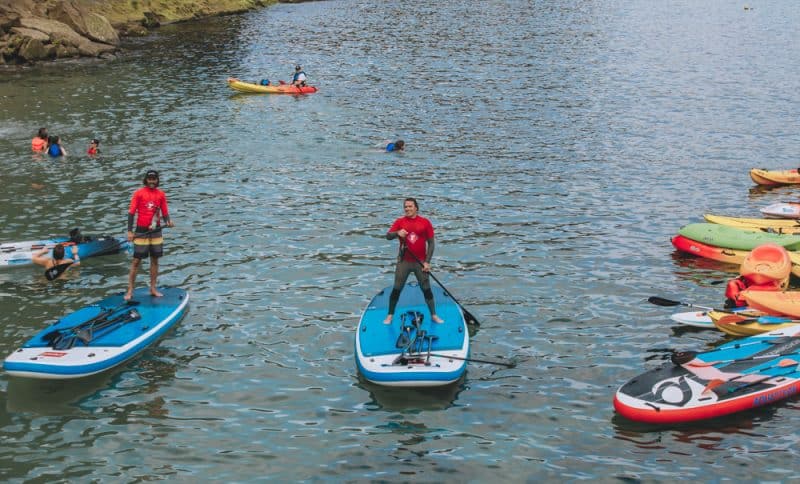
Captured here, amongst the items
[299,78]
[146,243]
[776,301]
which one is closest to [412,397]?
[146,243]

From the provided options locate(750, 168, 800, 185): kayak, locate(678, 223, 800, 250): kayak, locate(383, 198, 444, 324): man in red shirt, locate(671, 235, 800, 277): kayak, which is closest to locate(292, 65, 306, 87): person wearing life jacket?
locate(750, 168, 800, 185): kayak

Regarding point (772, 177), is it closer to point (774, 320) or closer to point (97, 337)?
point (774, 320)

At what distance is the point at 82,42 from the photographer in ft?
219

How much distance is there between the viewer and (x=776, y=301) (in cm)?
2203

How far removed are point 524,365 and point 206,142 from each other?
2638 centimetres

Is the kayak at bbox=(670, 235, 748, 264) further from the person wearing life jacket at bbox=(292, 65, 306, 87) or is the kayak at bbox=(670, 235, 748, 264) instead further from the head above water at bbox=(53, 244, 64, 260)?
the person wearing life jacket at bbox=(292, 65, 306, 87)

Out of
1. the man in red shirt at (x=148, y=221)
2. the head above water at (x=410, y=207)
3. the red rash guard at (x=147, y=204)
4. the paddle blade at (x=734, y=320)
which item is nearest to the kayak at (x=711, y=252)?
the paddle blade at (x=734, y=320)

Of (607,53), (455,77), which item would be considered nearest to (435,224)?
(455,77)

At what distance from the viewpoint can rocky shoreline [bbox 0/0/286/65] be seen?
63406 millimetres

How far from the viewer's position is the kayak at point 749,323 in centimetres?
2105

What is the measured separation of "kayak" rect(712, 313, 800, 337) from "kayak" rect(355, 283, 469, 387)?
6544mm

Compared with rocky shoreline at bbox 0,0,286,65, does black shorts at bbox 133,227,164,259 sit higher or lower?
lower

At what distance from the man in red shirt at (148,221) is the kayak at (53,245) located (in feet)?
16.5

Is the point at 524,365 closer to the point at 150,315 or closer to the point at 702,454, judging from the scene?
the point at 702,454
